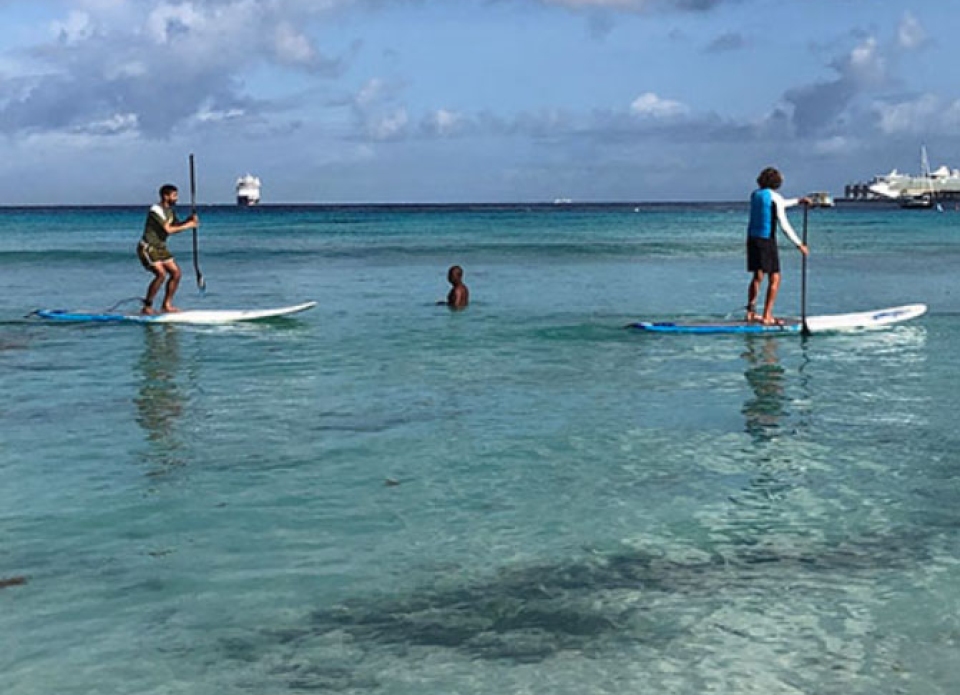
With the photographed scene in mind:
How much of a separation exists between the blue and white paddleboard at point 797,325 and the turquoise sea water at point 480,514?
0.47 m

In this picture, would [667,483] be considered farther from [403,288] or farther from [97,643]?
[403,288]

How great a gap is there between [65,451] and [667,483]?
15.6ft

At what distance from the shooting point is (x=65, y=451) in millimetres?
10250

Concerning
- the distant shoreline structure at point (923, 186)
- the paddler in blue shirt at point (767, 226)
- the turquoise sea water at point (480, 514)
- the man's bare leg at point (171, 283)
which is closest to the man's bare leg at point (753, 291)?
the paddler in blue shirt at point (767, 226)

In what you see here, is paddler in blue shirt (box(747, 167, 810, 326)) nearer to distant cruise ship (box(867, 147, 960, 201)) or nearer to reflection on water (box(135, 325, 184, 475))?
reflection on water (box(135, 325, 184, 475))

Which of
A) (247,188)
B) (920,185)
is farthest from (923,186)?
(247,188)

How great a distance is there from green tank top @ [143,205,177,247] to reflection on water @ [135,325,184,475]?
1.32 m

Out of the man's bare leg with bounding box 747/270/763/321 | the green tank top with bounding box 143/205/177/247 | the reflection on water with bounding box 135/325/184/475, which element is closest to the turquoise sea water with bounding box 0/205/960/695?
the reflection on water with bounding box 135/325/184/475

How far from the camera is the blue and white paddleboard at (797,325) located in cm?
1747

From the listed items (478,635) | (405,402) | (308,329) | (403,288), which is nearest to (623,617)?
(478,635)

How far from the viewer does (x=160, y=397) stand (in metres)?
13.0

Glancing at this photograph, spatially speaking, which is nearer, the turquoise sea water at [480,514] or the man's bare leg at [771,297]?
the turquoise sea water at [480,514]

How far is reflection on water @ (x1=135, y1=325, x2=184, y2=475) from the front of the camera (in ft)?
33.8

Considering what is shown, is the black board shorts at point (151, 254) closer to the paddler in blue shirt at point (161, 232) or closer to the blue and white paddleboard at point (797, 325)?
the paddler in blue shirt at point (161, 232)
